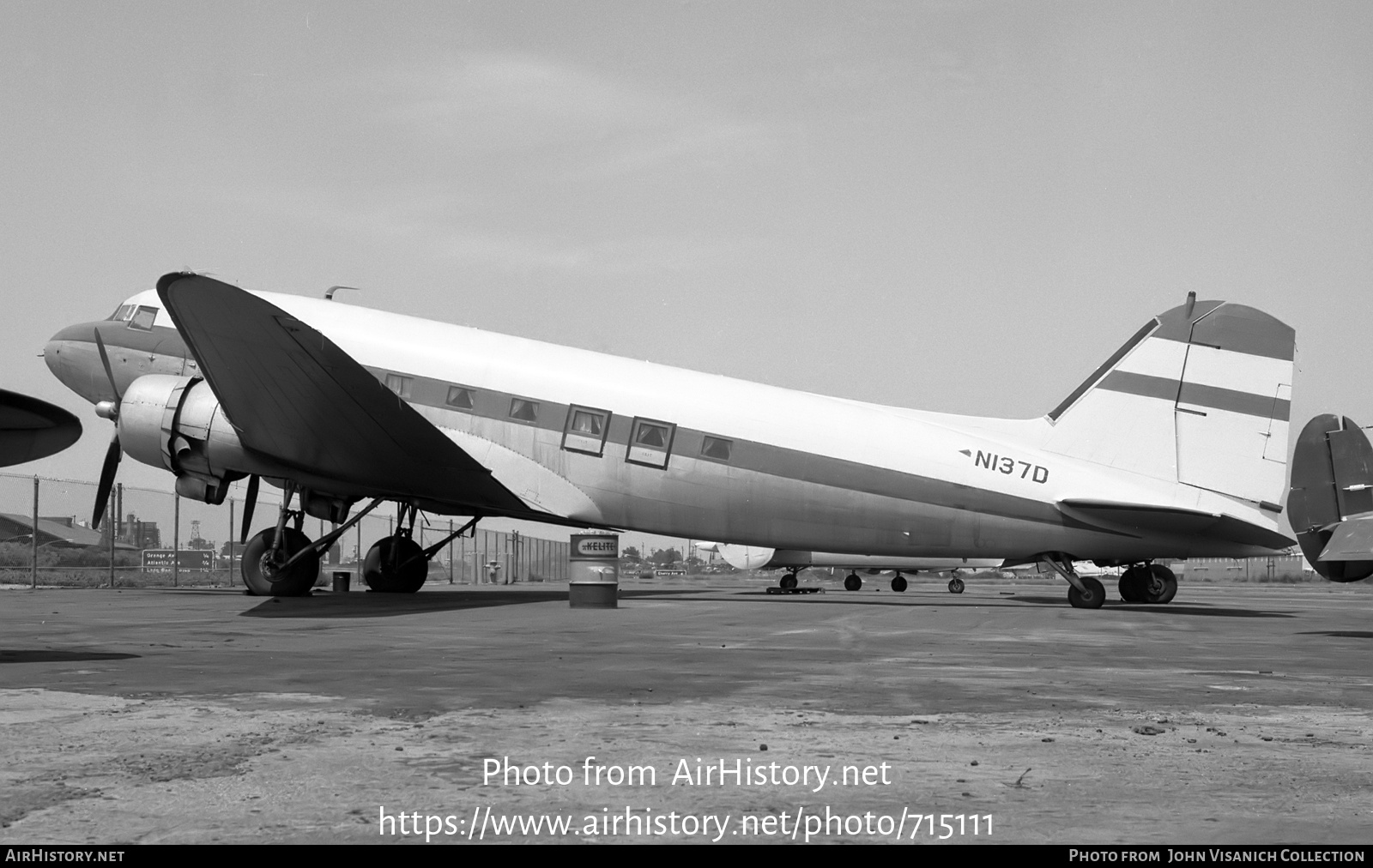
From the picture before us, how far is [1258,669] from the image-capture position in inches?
445

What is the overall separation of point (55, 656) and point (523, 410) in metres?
12.7

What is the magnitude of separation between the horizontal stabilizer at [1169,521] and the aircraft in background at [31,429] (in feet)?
53.8

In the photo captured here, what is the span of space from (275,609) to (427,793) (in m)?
15.1

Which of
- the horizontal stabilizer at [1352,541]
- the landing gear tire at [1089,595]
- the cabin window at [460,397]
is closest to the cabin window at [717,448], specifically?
the cabin window at [460,397]

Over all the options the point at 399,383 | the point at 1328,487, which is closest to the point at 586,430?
the point at 399,383

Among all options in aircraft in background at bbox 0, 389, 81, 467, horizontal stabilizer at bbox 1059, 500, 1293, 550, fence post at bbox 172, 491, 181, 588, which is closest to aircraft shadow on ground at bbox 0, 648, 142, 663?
aircraft in background at bbox 0, 389, 81, 467

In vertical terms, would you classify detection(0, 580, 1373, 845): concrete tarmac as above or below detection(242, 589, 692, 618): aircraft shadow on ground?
Answer: above

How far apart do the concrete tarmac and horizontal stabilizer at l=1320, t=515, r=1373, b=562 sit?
4.63m

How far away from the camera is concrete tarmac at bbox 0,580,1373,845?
469 centimetres

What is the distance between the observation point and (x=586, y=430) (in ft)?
74.9

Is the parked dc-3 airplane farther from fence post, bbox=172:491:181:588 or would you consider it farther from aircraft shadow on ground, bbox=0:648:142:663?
fence post, bbox=172:491:181:588

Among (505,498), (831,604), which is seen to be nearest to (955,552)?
(831,604)

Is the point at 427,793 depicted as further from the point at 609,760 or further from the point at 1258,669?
the point at 1258,669

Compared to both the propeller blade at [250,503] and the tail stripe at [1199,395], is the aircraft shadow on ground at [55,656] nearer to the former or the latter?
the propeller blade at [250,503]
